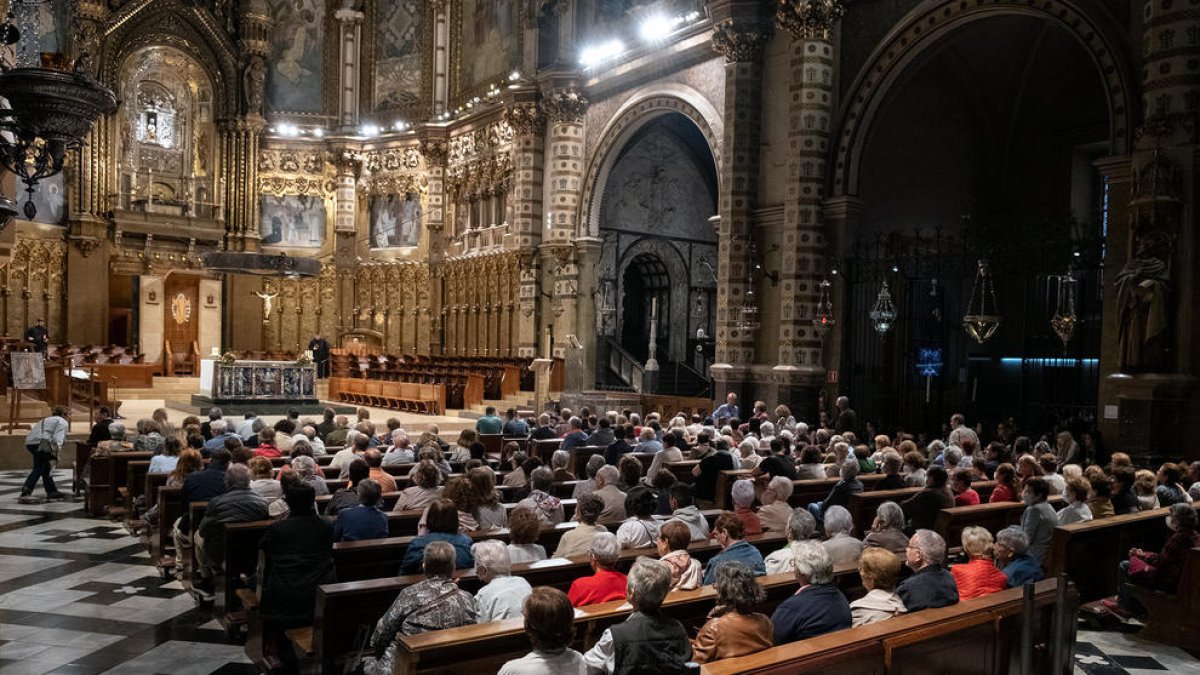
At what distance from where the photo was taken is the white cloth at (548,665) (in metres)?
3.54

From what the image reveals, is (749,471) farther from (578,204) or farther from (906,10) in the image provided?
(578,204)

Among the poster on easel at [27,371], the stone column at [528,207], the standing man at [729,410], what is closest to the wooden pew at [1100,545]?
the standing man at [729,410]

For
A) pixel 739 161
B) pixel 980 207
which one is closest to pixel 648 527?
pixel 739 161

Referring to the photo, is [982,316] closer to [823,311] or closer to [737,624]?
[823,311]

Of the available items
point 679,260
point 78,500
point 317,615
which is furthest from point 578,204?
point 317,615

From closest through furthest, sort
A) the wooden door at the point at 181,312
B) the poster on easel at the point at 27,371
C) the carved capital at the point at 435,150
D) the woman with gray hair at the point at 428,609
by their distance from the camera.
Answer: the woman with gray hair at the point at 428,609 → the poster on easel at the point at 27,371 → the wooden door at the point at 181,312 → the carved capital at the point at 435,150

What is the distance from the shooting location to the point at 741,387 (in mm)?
17516

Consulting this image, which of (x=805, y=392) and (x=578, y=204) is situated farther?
(x=578, y=204)

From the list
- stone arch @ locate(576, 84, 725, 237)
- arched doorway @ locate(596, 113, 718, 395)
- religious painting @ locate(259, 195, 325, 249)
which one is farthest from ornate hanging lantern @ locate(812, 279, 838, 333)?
religious painting @ locate(259, 195, 325, 249)

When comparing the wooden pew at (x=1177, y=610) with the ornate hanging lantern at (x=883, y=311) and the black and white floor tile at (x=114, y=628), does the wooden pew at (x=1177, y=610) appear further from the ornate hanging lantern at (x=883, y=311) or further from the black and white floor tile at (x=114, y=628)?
the ornate hanging lantern at (x=883, y=311)

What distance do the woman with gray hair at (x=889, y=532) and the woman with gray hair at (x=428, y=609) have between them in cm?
304

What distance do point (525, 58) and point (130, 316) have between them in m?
15.1

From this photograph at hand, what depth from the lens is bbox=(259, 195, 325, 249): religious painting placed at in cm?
3266

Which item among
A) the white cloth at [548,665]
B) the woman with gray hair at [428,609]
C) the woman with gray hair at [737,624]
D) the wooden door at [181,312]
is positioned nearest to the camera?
the white cloth at [548,665]
